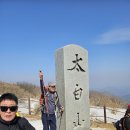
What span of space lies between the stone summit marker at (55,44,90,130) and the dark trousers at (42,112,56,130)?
405 millimetres

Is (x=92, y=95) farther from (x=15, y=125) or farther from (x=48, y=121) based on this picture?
Result: (x=15, y=125)

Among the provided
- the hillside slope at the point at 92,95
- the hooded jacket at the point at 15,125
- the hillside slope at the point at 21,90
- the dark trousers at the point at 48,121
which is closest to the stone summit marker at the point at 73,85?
the dark trousers at the point at 48,121

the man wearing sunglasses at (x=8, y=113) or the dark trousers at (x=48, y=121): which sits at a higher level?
the man wearing sunglasses at (x=8, y=113)

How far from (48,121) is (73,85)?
1.18 m

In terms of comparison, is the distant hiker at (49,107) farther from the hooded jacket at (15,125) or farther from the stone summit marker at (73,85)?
the hooded jacket at (15,125)

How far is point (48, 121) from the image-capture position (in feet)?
32.5

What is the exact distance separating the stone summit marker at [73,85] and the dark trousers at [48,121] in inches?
15.9

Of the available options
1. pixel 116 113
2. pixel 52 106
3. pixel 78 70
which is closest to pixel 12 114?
pixel 52 106

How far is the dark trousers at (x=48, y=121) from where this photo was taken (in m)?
9.82

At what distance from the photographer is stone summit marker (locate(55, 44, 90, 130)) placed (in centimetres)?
1013

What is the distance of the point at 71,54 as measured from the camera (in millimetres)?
10164

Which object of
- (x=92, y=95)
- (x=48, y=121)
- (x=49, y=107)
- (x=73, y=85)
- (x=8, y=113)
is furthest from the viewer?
(x=92, y=95)

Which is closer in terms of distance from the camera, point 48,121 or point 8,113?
point 8,113

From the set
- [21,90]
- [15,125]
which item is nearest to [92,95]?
[21,90]
